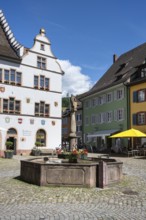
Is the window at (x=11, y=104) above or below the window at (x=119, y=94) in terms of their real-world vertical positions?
below

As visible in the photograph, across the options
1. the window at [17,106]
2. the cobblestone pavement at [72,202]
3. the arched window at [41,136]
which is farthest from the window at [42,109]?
the cobblestone pavement at [72,202]

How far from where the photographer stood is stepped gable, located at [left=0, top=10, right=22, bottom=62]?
32.0m

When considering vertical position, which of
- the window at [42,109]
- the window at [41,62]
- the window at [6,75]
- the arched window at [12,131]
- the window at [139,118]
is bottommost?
the arched window at [12,131]

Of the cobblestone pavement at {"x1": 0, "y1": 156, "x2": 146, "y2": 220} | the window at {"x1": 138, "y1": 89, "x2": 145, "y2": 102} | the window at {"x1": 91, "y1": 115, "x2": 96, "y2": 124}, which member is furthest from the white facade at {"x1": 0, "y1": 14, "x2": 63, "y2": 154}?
the cobblestone pavement at {"x1": 0, "y1": 156, "x2": 146, "y2": 220}

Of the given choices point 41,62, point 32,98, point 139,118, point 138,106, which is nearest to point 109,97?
point 138,106

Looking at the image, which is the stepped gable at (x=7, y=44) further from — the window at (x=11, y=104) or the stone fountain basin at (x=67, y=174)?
the stone fountain basin at (x=67, y=174)

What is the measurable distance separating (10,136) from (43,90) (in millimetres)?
6812

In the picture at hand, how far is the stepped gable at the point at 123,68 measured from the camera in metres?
40.4

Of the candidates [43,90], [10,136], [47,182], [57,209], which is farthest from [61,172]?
[43,90]

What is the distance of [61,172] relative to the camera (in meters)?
10.9

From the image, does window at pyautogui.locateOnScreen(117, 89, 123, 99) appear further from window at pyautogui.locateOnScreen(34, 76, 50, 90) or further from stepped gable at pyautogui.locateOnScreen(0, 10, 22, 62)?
stepped gable at pyautogui.locateOnScreen(0, 10, 22, 62)

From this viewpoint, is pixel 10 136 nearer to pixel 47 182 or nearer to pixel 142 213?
pixel 47 182

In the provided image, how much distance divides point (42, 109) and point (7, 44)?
8.53 meters

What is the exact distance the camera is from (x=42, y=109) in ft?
114
